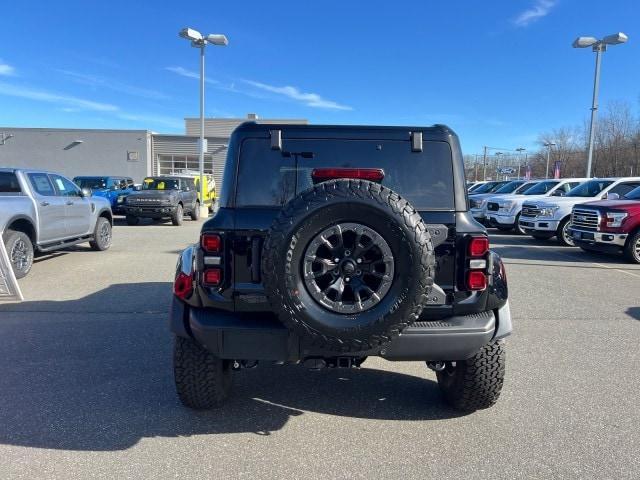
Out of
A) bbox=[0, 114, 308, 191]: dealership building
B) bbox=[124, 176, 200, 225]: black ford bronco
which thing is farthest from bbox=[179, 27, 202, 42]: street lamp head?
bbox=[0, 114, 308, 191]: dealership building

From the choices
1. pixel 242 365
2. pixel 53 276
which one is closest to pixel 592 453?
pixel 242 365

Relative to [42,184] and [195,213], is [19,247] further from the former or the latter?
[195,213]

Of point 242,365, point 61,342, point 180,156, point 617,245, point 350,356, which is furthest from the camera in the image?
point 180,156

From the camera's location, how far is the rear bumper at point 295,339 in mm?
2811

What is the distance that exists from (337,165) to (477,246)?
3.39 feet

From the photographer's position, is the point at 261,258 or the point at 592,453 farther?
the point at 592,453

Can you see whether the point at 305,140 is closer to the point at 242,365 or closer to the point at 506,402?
the point at 242,365

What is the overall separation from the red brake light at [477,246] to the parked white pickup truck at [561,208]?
1123 cm

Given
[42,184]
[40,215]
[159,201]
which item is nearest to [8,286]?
[40,215]

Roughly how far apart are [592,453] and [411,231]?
5.97 feet

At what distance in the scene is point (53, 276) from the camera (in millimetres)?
7992

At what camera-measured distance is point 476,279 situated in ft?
9.70

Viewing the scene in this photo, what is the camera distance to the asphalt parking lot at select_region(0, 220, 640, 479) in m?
2.80

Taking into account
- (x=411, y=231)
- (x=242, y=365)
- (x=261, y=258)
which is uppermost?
(x=411, y=231)
